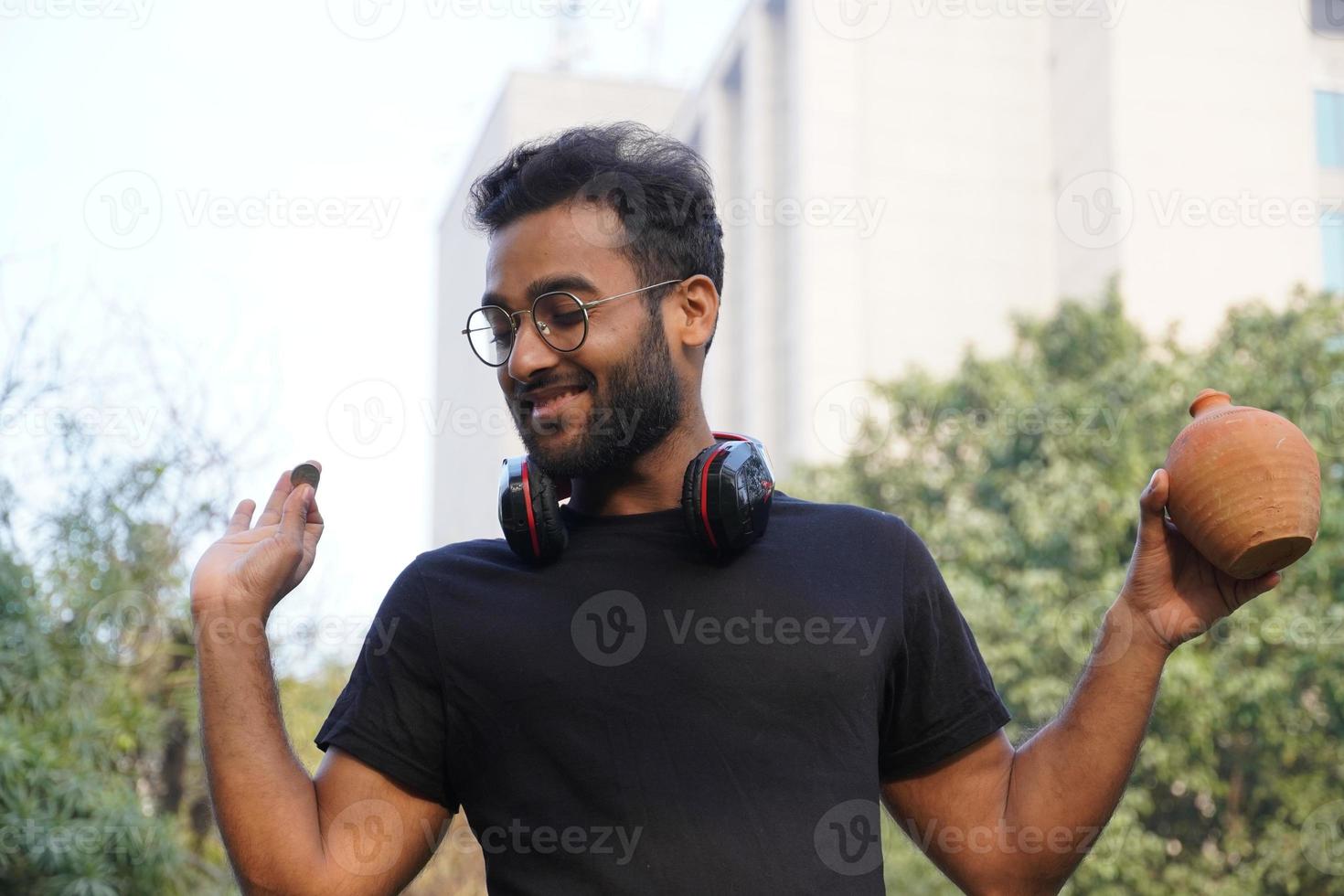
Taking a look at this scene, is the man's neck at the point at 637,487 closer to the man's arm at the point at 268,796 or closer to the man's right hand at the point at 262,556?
the man's right hand at the point at 262,556

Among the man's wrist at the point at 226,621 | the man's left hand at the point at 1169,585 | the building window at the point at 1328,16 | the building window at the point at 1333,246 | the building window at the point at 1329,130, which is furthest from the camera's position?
the building window at the point at 1328,16

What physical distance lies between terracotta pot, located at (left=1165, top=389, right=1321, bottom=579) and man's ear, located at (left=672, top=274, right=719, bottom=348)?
669 millimetres

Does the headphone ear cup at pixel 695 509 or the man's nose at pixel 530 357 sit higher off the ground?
the man's nose at pixel 530 357

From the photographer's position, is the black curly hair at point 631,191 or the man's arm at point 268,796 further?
the black curly hair at point 631,191

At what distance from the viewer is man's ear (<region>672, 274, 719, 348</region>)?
193 centimetres

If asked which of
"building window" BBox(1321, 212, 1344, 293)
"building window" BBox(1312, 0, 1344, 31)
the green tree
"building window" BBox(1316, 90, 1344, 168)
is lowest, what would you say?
the green tree

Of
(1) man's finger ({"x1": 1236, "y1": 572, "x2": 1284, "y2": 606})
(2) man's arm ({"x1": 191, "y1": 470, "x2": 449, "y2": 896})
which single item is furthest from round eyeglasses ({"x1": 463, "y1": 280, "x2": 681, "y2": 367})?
(1) man's finger ({"x1": 1236, "y1": 572, "x2": 1284, "y2": 606})

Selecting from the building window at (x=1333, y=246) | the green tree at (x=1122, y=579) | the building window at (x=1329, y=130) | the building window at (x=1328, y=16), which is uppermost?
the building window at (x=1328, y=16)

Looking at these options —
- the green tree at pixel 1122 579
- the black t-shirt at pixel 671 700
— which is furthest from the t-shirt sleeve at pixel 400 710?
the green tree at pixel 1122 579

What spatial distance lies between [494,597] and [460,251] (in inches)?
1450

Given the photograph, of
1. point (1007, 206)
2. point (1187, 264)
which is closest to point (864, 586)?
point (1187, 264)

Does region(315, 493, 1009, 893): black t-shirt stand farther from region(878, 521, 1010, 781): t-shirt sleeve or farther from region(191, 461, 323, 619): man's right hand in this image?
region(191, 461, 323, 619): man's right hand

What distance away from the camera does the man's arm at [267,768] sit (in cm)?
154

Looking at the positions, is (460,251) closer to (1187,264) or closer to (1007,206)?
(1007,206)
